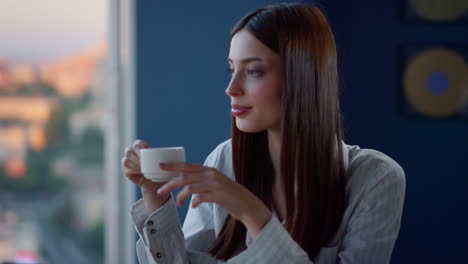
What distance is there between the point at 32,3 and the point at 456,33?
2.30m

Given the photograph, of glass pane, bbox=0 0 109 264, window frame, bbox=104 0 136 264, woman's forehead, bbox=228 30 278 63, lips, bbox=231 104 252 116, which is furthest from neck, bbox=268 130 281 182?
glass pane, bbox=0 0 109 264

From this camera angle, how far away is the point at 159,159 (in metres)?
1.22

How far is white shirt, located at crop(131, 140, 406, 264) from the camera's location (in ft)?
4.31

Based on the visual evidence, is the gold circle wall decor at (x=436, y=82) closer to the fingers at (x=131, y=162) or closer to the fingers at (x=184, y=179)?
the fingers at (x=131, y=162)

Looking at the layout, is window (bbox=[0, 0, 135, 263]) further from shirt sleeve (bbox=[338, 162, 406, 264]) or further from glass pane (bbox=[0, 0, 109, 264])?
shirt sleeve (bbox=[338, 162, 406, 264])

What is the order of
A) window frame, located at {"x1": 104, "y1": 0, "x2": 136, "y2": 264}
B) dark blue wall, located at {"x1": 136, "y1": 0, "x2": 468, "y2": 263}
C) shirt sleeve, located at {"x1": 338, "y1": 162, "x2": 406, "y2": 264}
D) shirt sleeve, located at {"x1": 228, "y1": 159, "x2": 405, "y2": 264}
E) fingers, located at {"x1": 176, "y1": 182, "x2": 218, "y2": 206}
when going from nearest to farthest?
1. fingers, located at {"x1": 176, "y1": 182, "x2": 218, "y2": 206}
2. shirt sleeve, located at {"x1": 228, "y1": 159, "x2": 405, "y2": 264}
3. shirt sleeve, located at {"x1": 338, "y1": 162, "x2": 406, "y2": 264}
4. dark blue wall, located at {"x1": 136, "y1": 0, "x2": 468, "y2": 263}
5. window frame, located at {"x1": 104, "y1": 0, "x2": 136, "y2": 264}

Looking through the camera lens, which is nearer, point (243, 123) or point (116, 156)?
point (243, 123)

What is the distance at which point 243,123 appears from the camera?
1.60 meters

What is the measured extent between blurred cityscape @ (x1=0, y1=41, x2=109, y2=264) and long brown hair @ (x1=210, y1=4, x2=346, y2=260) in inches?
63.8

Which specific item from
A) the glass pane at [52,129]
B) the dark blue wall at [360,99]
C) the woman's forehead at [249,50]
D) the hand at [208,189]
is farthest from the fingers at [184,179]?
the glass pane at [52,129]

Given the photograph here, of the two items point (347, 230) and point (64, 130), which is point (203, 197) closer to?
point (347, 230)

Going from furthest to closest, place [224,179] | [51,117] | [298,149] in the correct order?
[51,117]
[298,149]
[224,179]

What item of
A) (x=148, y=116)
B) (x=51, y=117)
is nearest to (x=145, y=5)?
(x=148, y=116)

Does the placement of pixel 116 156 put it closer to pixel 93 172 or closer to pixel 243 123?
pixel 93 172
